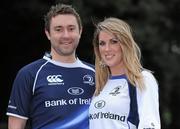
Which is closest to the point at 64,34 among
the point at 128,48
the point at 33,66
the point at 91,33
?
the point at 33,66

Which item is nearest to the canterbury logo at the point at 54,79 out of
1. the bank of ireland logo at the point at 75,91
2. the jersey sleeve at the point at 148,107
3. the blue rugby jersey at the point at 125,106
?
the bank of ireland logo at the point at 75,91

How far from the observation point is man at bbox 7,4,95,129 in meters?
5.38

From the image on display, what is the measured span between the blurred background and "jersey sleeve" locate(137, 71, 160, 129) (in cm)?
665

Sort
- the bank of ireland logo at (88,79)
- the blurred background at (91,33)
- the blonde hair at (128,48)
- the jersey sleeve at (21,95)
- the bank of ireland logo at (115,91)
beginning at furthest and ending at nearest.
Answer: the blurred background at (91,33), the bank of ireland logo at (88,79), the jersey sleeve at (21,95), the bank of ireland logo at (115,91), the blonde hair at (128,48)

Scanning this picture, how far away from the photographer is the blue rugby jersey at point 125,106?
4.87 m

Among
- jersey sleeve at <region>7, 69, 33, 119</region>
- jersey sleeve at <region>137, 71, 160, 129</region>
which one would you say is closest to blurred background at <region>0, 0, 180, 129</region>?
jersey sleeve at <region>7, 69, 33, 119</region>

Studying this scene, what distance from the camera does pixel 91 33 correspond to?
12.6 metres

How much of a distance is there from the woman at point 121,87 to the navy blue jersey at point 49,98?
7.0 inches

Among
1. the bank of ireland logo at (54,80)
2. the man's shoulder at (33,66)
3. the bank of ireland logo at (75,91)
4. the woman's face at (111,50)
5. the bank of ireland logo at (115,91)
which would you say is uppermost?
the woman's face at (111,50)

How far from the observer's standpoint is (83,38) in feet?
41.7

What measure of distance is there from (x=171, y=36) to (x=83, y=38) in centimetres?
306

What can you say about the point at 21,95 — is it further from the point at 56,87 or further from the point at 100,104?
the point at 100,104

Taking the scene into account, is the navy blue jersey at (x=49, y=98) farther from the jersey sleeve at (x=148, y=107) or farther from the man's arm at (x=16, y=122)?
the jersey sleeve at (x=148, y=107)

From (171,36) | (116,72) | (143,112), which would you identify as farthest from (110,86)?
(171,36)
